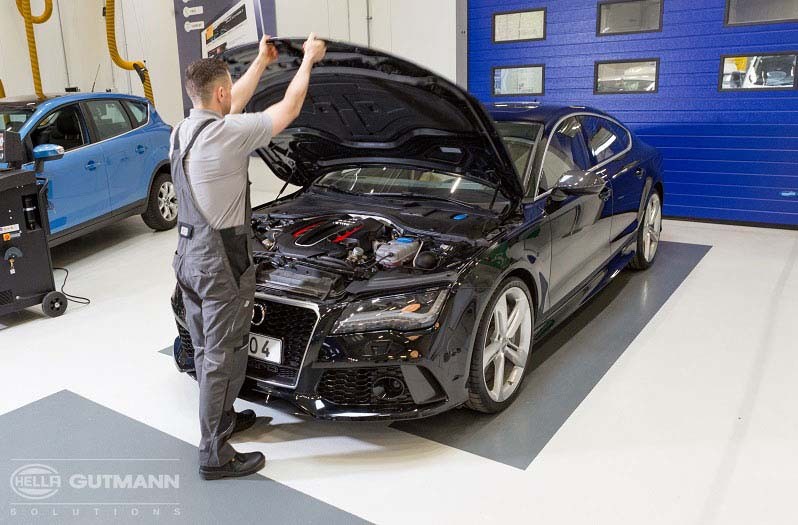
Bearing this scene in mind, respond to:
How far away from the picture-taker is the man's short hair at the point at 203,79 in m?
2.42

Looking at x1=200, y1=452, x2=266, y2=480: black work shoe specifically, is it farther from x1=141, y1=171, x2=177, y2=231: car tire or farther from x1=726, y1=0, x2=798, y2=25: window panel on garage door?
x1=726, y1=0, x2=798, y2=25: window panel on garage door

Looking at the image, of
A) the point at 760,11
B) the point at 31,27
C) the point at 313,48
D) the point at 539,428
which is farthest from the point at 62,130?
the point at 760,11

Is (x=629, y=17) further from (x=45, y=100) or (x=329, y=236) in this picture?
(x=45, y=100)

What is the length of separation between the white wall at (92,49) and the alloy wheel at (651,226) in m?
7.26

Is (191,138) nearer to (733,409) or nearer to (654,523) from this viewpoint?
(654,523)

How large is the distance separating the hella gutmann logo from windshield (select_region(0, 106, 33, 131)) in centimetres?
357

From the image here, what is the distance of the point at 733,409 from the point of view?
307 centimetres

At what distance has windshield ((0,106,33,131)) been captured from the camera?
5422mm

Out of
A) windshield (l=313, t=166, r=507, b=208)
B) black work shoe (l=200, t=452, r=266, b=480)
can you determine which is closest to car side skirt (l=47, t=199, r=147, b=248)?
windshield (l=313, t=166, r=507, b=208)

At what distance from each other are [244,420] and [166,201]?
14.0 feet

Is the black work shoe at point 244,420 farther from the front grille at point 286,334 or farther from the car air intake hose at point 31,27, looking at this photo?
the car air intake hose at point 31,27

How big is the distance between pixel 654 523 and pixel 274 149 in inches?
103

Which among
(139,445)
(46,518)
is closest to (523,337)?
(139,445)

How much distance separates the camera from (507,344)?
3033mm
